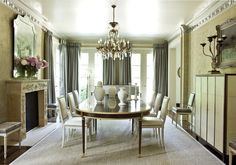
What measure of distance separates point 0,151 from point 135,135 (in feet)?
8.67

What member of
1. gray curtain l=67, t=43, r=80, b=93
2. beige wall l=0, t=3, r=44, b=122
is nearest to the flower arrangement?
beige wall l=0, t=3, r=44, b=122

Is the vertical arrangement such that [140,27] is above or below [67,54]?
above

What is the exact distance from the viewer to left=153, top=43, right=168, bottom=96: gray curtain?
9.50 metres

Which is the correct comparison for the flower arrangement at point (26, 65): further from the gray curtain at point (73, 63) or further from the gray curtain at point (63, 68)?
the gray curtain at point (73, 63)

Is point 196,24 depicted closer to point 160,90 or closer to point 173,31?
point 173,31

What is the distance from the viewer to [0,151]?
4.15m

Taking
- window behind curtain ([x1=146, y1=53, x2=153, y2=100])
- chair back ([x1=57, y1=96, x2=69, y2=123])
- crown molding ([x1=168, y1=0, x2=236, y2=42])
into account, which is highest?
crown molding ([x1=168, y1=0, x2=236, y2=42])

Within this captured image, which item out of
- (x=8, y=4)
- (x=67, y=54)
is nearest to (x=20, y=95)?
(x=8, y=4)

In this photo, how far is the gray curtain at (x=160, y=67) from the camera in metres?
9.50

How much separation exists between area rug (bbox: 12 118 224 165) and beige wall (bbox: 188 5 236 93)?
1636 mm

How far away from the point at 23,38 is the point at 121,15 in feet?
7.54

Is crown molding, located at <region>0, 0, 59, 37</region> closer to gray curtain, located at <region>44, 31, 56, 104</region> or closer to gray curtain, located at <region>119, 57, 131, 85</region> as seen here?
gray curtain, located at <region>44, 31, 56, 104</region>

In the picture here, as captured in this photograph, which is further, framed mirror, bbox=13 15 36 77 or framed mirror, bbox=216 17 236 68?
framed mirror, bbox=13 15 36 77

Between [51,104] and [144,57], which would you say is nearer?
[51,104]
